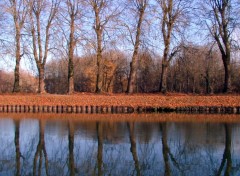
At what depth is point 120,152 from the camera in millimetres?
10867

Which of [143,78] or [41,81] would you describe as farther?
[143,78]

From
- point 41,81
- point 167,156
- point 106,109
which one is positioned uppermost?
point 41,81

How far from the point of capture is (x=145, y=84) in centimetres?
6919

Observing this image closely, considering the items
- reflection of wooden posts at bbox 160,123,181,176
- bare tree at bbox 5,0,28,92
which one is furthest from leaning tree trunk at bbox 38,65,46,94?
reflection of wooden posts at bbox 160,123,181,176

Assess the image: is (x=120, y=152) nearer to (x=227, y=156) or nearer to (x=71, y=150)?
(x=71, y=150)

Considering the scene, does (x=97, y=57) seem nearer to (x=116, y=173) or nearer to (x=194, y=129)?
(x=194, y=129)

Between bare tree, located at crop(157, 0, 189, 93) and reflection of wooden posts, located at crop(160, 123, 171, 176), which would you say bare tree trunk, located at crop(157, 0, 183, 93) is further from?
reflection of wooden posts, located at crop(160, 123, 171, 176)

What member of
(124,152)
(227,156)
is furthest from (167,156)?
(227,156)

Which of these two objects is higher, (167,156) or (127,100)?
(127,100)

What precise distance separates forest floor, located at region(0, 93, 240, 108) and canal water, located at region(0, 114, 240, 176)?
13948 mm

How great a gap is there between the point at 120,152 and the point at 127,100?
19.9 meters

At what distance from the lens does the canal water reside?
8.63 metres

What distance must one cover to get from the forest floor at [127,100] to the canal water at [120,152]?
45.8 feet

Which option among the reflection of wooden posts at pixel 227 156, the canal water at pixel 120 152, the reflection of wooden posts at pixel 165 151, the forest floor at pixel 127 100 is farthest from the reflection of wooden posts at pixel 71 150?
the forest floor at pixel 127 100
